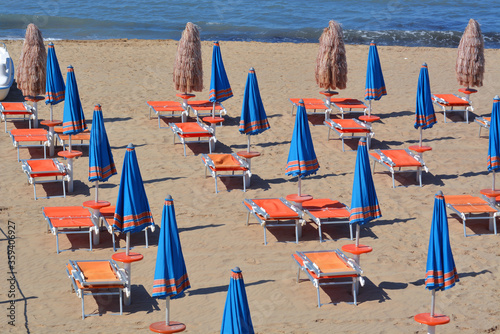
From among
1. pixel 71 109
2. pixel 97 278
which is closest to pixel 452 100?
pixel 71 109

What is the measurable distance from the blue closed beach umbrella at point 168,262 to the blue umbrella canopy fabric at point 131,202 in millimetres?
1671

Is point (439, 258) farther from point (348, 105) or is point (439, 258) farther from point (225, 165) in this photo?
point (348, 105)

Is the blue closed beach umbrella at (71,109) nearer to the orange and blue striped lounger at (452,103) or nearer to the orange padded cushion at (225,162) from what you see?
the orange padded cushion at (225,162)

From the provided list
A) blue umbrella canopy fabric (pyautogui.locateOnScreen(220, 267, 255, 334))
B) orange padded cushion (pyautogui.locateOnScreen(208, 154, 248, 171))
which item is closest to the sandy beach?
orange padded cushion (pyautogui.locateOnScreen(208, 154, 248, 171))

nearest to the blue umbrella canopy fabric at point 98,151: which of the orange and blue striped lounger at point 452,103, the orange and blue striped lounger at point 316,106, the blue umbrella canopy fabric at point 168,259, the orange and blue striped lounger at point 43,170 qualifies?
the orange and blue striped lounger at point 43,170

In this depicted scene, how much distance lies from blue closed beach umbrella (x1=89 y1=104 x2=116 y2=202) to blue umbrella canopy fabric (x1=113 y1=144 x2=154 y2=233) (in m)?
1.61

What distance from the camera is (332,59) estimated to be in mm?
20469

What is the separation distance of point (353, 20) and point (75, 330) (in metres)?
36.3

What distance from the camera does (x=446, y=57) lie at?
28.5m

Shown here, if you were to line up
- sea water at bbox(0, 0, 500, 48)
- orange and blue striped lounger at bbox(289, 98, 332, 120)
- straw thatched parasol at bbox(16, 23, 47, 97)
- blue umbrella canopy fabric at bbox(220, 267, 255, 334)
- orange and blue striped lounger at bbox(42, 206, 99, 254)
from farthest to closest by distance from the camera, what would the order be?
sea water at bbox(0, 0, 500, 48), orange and blue striped lounger at bbox(289, 98, 332, 120), straw thatched parasol at bbox(16, 23, 47, 97), orange and blue striped lounger at bbox(42, 206, 99, 254), blue umbrella canopy fabric at bbox(220, 267, 255, 334)

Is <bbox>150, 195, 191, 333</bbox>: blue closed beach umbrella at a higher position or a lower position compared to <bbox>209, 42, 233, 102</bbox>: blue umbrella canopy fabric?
lower

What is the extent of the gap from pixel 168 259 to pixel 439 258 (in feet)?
11.4

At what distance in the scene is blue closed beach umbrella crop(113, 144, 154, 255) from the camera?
38.2ft

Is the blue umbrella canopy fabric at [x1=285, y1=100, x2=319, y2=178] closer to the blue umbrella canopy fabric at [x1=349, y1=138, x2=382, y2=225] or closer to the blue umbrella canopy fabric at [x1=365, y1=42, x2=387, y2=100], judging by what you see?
the blue umbrella canopy fabric at [x1=349, y1=138, x2=382, y2=225]
